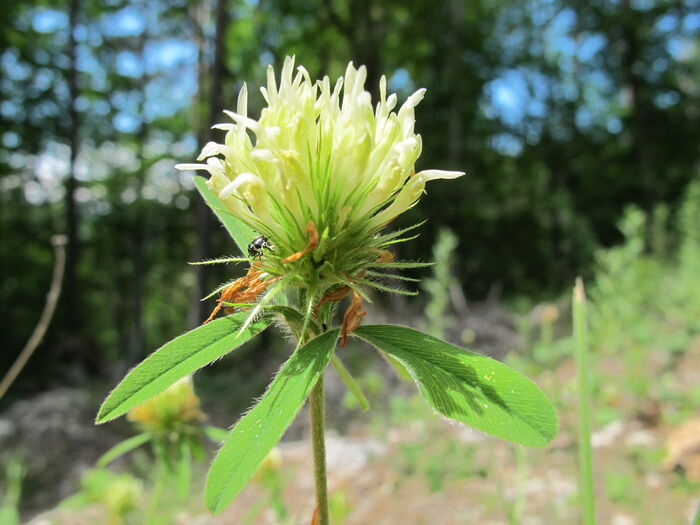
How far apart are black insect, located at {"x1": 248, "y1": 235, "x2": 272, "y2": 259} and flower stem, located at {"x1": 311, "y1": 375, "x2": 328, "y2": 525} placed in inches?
7.5

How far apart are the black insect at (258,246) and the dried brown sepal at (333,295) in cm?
10

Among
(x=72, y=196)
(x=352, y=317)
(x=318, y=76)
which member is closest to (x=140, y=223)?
(x=72, y=196)

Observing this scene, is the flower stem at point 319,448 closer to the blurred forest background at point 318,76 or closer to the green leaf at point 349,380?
the green leaf at point 349,380

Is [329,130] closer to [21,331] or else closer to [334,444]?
[334,444]

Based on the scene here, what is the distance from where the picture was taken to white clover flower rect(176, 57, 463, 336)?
630mm

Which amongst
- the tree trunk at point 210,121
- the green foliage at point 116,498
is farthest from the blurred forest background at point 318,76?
the green foliage at point 116,498

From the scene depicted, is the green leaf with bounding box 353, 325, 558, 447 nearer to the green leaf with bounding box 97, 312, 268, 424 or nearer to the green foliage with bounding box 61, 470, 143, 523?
the green leaf with bounding box 97, 312, 268, 424

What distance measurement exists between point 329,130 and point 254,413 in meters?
0.34

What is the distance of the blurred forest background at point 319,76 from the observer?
28.0 ft

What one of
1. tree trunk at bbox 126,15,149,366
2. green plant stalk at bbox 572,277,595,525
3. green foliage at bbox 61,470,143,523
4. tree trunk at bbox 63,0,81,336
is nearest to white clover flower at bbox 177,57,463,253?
green plant stalk at bbox 572,277,595,525

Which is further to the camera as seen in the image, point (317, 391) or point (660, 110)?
point (660, 110)

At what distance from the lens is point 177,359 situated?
656 millimetres

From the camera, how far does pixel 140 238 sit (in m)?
10.6

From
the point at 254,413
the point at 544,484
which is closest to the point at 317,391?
the point at 254,413
